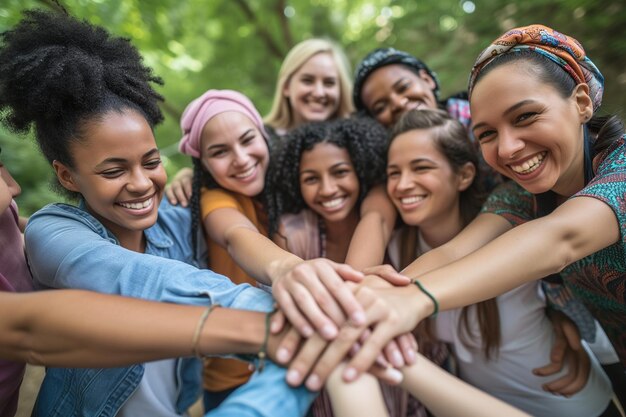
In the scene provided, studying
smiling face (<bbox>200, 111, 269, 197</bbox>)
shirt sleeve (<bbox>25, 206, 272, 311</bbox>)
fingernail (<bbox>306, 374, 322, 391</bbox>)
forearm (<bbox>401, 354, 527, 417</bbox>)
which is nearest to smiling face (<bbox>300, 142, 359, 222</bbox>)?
smiling face (<bbox>200, 111, 269, 197</bbox>)

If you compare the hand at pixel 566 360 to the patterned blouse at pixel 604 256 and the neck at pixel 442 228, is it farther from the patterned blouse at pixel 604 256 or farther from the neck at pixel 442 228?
the neck at pixel 442 228

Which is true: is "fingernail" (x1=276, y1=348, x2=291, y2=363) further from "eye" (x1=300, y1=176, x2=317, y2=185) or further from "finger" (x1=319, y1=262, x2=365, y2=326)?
"eye" (x1=300, y1=176, x2=317, y2=185)

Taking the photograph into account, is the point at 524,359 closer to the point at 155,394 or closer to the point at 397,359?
the point at 397,359

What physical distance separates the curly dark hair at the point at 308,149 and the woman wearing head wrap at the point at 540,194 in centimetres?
79

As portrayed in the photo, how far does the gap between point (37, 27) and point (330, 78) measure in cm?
238

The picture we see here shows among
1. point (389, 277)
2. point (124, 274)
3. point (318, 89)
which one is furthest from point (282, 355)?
point (318, 89)

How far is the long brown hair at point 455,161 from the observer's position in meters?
2.14

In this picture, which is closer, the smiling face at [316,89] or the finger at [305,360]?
the finger at [305,360]

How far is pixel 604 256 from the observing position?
1.67 meters

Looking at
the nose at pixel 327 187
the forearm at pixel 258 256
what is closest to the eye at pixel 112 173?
the forearm at pixel 258 256

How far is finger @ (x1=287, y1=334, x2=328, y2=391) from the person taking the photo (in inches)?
47.4

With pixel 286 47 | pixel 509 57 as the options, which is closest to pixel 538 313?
pixel 509 57

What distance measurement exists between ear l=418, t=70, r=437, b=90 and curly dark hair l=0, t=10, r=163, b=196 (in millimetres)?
2158

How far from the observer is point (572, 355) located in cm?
215
